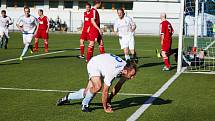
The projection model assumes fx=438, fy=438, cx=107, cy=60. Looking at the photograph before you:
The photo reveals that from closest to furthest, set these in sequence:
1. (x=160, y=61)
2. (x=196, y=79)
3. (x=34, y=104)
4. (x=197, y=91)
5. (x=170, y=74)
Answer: (x=34, y=104) → (x=197, y=91) → (x=196, y=79) → (x=170, y=74) → (x=160, y=61)

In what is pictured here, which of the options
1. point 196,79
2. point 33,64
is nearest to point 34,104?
point 196,79

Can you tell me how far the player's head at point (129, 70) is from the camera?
24.0 ft

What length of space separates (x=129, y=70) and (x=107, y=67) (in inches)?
14.8

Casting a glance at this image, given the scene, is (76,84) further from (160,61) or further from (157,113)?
(160,61)

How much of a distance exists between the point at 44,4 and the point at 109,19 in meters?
9.86

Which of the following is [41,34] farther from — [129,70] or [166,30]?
[129,70]

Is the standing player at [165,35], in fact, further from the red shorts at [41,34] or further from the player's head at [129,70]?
the red shorts at [41,34]

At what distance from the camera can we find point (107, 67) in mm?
7395

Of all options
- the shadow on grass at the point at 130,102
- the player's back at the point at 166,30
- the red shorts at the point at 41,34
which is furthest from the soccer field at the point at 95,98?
the red shorts at the point at 41,34

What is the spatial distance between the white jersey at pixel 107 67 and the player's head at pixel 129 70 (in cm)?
7

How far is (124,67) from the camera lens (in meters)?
7.39

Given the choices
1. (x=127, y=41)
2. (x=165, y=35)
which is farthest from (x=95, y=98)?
(x=127, y=41)

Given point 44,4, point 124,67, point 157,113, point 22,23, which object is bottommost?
point 157,113

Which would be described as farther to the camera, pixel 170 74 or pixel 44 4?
pixel 44 4
